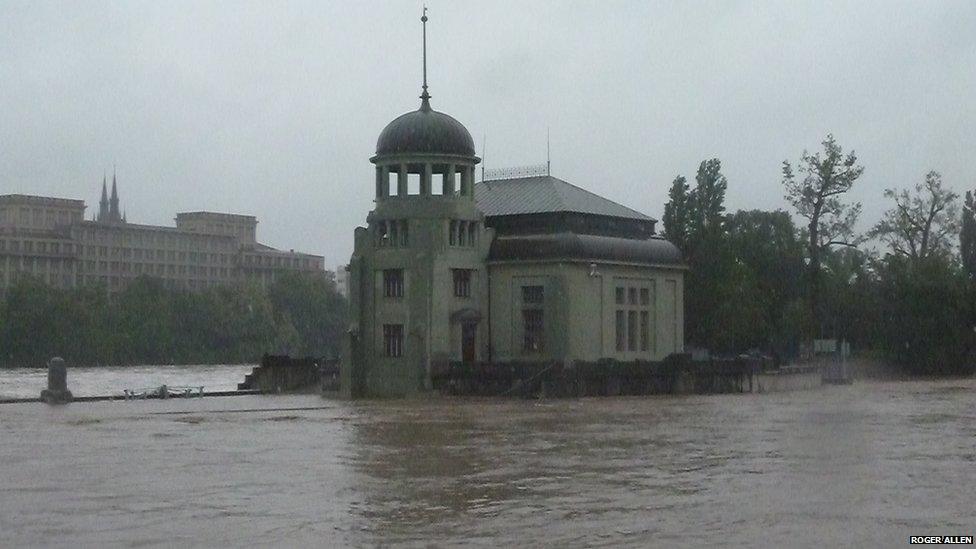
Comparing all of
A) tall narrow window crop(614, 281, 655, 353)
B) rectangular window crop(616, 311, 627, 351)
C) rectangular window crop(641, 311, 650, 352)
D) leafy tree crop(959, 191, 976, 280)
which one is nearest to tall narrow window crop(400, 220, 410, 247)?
tall narrow window crop(614, 281, 655, 353)

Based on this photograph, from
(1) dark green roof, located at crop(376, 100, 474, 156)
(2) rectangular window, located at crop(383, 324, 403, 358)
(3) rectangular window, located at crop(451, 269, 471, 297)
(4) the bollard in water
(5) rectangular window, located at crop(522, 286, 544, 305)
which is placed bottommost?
(4) the bollard in water

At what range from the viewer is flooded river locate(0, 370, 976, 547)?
78.8 ft

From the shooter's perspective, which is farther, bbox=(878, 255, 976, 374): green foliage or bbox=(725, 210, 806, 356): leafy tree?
bbox=(725, 210, 806, 356): leafy tree

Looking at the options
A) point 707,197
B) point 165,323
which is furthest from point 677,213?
point 165,323

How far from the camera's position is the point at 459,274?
76.6 m

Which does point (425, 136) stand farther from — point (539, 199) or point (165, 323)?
point (165, 323)

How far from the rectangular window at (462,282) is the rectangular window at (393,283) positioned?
2.63 metres

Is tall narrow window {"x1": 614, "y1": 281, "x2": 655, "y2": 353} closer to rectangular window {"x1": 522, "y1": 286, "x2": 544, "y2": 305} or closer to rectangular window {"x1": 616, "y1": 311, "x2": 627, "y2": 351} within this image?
rectangular window {"x1": 616, "y1": 311, "x2": 627, "y2": 351}

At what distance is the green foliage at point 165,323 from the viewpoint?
529ft

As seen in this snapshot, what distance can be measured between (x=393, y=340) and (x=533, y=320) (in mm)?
6879

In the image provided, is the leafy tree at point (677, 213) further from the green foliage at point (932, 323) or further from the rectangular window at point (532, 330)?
the rectangular window at point (532, 330)

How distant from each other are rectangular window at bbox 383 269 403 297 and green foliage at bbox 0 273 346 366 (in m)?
92.2

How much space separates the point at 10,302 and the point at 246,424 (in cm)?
11830

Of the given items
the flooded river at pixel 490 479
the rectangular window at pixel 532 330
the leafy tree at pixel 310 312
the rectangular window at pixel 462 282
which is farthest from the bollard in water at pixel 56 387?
the leafy tree at pixel 310 312
